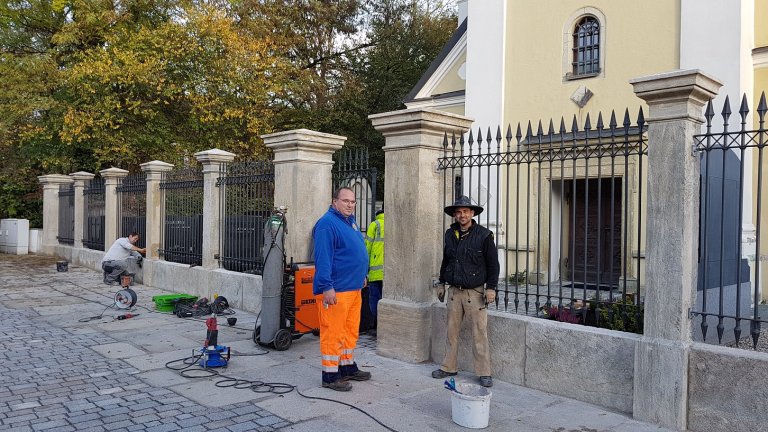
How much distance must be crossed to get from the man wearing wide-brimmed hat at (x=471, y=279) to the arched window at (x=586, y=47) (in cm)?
793

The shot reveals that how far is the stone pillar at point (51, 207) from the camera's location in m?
19.2

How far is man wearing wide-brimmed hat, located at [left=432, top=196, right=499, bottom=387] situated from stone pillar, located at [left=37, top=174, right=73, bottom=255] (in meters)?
16.7

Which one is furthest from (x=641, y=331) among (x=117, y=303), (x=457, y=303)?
(x=117, y=303)

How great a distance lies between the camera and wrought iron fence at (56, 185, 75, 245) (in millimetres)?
18219

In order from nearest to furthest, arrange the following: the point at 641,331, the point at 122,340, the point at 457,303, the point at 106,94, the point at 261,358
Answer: the point at 641,331 < the point at 457,303 < the point at 261,358 < the point at 122,340 < the point at 106,94

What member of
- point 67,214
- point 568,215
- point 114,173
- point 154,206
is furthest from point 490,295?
point 67,214

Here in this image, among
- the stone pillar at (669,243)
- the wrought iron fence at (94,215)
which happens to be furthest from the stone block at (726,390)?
the wrought iron fence at (94,215)

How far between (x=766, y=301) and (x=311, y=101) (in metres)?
17.1

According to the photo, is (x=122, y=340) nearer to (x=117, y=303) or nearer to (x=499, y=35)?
(x=117, y=303)

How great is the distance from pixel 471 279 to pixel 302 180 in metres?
3.93

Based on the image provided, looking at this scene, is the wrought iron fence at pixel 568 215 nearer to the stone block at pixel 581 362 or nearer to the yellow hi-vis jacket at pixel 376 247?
the stone block at pixel 581 362

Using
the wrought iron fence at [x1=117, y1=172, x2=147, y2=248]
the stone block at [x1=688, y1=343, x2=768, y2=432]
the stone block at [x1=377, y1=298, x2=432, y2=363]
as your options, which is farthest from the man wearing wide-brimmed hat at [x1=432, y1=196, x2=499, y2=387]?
the wrought iron fence at [x1=117, y1=172, x2=147, y2=248]

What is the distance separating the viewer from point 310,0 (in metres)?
23.1

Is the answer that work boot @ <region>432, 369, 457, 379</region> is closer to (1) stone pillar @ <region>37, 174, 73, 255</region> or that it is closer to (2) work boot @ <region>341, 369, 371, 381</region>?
(2) work boot @ <region>341, 369, 371, 381</region>
